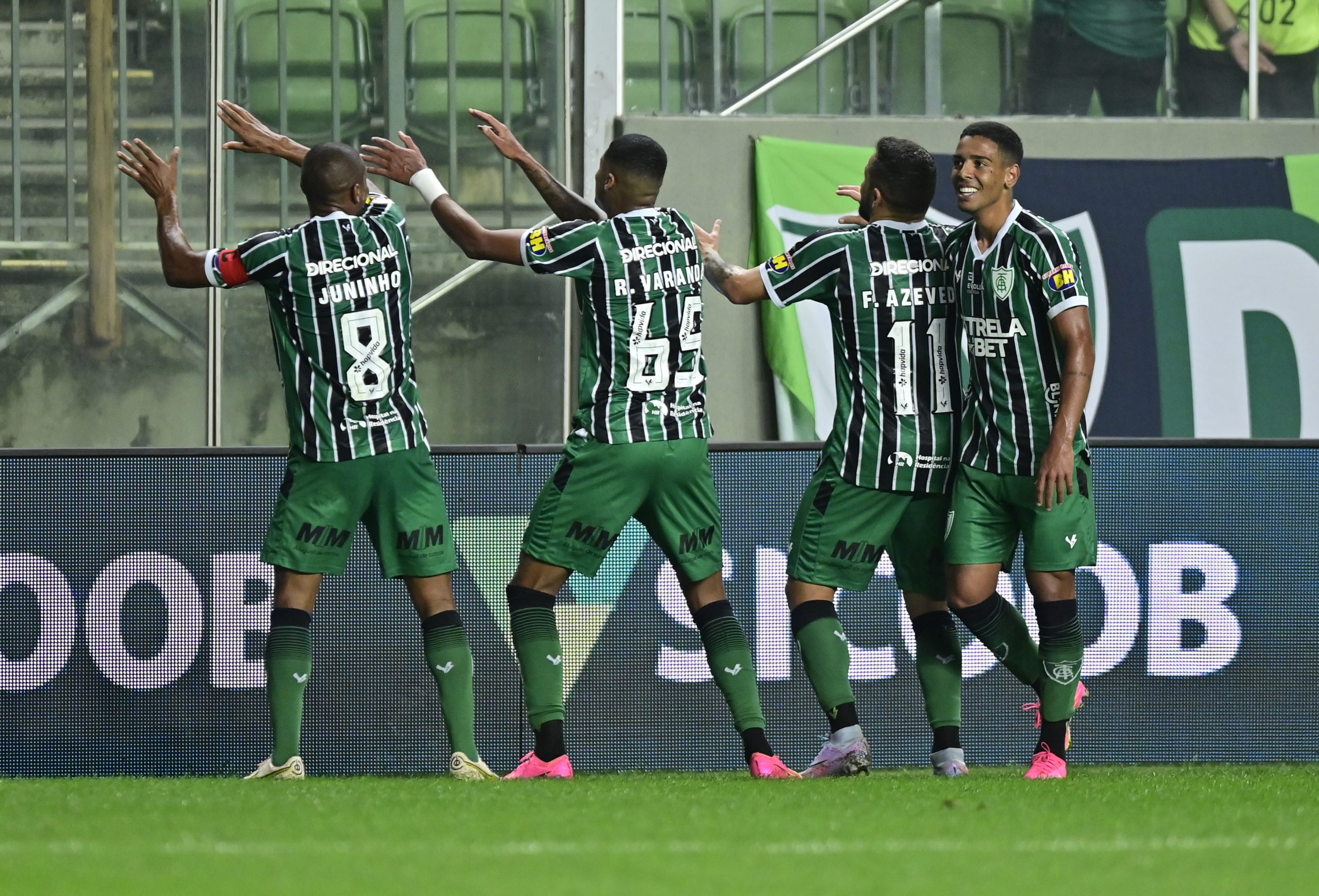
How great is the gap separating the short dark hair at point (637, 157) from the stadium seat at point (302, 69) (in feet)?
16.5

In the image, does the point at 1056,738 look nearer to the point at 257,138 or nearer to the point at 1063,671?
the point at 1063,671

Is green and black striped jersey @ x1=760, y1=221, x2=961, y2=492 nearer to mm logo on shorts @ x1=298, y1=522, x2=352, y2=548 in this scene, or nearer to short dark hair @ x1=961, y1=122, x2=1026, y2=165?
short dark hair @ x1=961, y1=122, x2=1026, y2=165

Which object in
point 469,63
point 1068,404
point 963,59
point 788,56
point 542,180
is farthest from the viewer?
point 963,59

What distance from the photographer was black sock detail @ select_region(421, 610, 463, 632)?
17.6 feet

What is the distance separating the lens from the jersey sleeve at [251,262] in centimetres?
529

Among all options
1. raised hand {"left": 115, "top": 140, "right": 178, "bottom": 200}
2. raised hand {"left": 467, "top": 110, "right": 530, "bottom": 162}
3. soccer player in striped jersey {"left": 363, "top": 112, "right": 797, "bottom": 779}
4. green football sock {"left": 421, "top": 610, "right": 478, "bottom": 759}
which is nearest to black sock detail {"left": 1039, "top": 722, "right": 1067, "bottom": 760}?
soccer player in striped jersey {"left": 363, "top": 112, "right": 797, "bottom": 779}

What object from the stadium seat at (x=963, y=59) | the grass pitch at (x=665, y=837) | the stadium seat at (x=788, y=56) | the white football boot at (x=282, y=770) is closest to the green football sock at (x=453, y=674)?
the grass pitch at (x=665, y=837)

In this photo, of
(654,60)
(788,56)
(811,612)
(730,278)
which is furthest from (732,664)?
(788,56)

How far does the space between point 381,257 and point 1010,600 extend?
238 cm

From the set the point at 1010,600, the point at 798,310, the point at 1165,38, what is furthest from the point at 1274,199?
the point at 1010,600

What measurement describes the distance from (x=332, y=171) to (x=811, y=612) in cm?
192

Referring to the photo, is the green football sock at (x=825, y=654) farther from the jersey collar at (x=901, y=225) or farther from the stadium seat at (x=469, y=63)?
the stadium seat at (x=469, y=63)

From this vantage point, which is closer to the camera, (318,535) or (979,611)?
(979,611)

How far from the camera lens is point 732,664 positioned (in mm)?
5266
